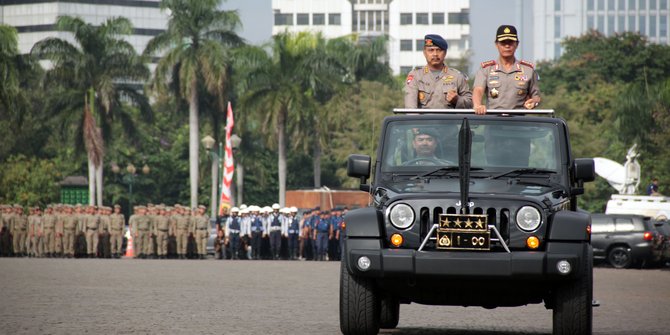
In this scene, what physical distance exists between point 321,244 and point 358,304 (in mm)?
31217

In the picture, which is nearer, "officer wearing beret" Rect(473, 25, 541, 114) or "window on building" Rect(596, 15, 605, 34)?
"officer wearing beret" Rect(473, 25, 541, 114)

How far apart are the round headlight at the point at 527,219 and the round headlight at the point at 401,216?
87cm

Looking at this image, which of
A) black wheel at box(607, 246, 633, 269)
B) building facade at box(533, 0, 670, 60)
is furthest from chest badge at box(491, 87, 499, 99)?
building facade at box(533, 0, 670, 60)

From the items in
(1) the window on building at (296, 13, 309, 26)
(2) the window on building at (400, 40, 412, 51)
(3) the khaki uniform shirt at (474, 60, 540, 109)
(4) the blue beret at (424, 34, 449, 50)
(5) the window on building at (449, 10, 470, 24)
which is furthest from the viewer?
(2) the window on building at (400, 40, 412, 51)

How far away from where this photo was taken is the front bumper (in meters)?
11.2

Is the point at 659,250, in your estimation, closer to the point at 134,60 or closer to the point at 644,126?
the point at 644,126

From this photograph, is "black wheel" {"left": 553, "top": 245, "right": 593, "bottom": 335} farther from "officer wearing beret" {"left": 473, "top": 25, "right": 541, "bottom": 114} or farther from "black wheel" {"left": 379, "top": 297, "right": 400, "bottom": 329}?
"black wheel" {"left": 379, "top": 297, "right": 400, "bottom": 329}

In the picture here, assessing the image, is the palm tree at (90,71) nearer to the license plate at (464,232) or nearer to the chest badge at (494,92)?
the chest badge at (494,92)

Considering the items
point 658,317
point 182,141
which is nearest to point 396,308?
point 658,317

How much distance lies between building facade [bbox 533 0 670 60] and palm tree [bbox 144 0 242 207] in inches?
4983

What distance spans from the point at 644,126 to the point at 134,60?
2452 centimetres

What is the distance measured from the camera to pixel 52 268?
3153cm

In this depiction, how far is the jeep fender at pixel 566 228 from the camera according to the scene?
11.3 m

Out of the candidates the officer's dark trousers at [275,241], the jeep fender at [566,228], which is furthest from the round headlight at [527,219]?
the officer's dark trousers at [275,241]
